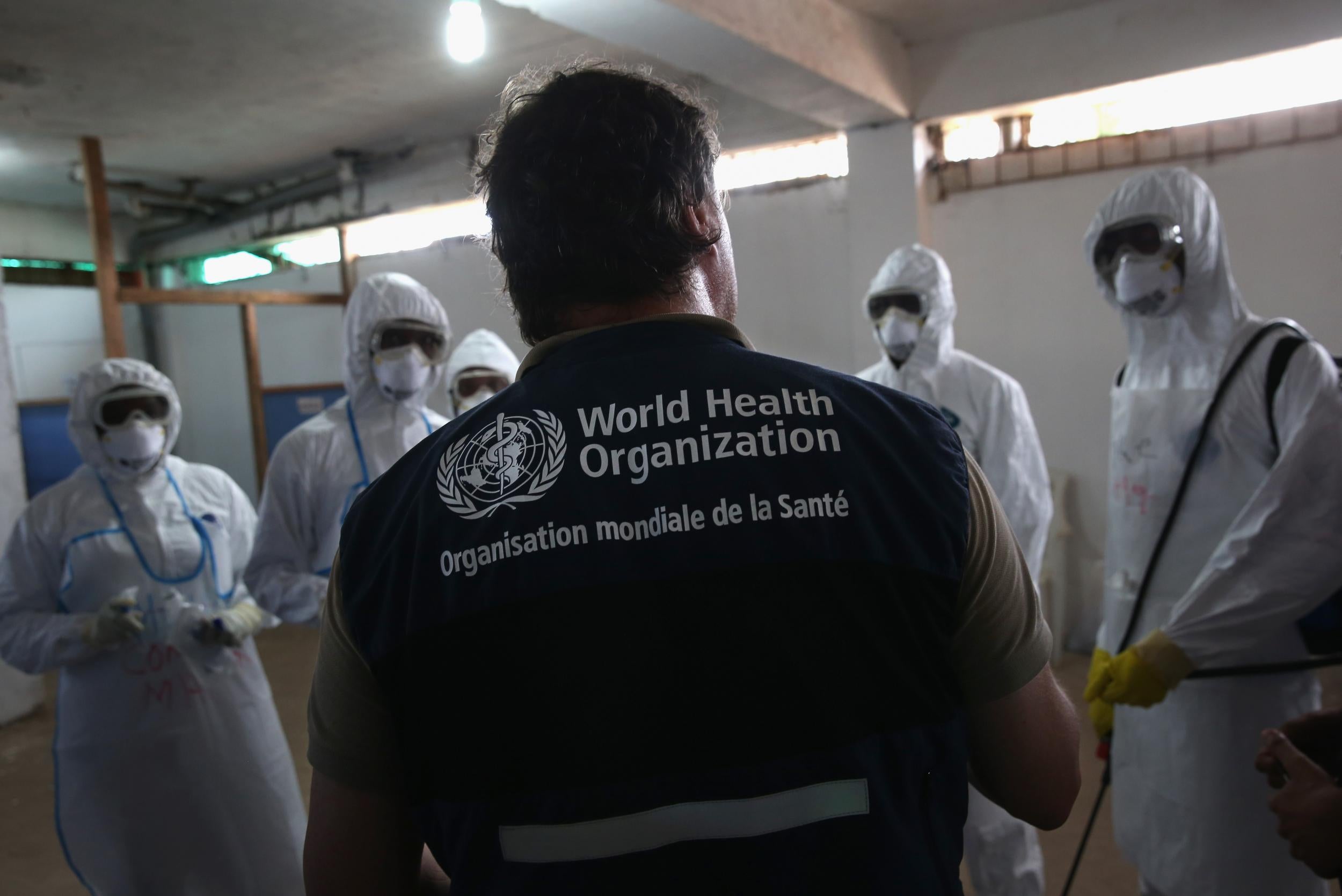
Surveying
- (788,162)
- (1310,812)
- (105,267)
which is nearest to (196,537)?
(1310,812)

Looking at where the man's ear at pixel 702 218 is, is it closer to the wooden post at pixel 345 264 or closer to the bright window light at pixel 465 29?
the bright window light at pixel 465 29

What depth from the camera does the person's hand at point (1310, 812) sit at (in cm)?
113

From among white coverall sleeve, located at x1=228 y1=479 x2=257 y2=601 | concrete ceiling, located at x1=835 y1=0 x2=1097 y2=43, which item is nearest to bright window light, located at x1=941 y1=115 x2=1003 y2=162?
concrete ceiling, located at x1=835 y1=0 x2=1097 y2=43

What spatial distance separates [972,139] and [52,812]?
5351 millimetres

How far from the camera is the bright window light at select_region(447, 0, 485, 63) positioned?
2.92 metres

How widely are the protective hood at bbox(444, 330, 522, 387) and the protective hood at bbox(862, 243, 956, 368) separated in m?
1.74

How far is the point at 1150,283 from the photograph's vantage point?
2.02 meters

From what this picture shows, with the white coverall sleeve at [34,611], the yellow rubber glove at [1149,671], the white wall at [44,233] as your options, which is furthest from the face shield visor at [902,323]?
the white wall at [44,233]

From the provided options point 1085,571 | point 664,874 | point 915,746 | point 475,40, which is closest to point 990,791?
point 915,746

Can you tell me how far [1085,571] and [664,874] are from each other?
4.25m

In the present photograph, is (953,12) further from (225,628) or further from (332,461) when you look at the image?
(225,628)

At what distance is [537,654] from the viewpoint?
61 centimetres

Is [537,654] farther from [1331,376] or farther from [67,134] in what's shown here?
[67,134]

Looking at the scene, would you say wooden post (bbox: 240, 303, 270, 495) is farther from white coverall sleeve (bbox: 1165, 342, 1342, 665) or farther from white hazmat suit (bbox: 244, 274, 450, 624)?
white coverall sleeve (bbox: 1165, 342, 1342, 665)
